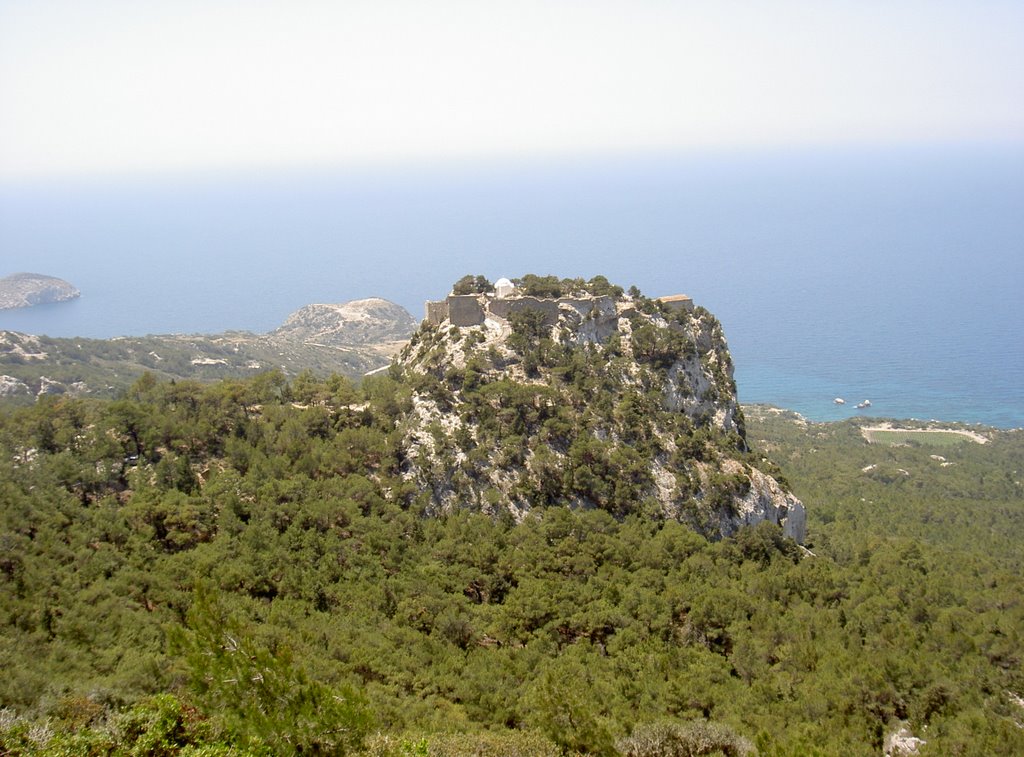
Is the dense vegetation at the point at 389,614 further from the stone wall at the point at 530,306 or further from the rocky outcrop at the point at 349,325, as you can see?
the rocky outcrop at the point at 349,325

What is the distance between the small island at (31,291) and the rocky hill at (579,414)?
128 meters

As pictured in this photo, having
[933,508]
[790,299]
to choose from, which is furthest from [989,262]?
[933,508]

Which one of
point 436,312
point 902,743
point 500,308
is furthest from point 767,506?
point 436,312

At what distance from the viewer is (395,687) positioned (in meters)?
17.5

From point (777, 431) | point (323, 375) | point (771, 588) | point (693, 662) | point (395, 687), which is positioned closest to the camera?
point (395, 687)

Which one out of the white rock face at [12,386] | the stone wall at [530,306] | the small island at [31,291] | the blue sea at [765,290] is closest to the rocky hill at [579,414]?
the stone wall at [530,306]

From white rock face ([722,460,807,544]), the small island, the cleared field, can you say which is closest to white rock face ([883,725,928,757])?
white rock face ([722,460,807,544])

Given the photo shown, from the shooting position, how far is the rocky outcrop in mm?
106012

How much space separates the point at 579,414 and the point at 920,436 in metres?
55.3

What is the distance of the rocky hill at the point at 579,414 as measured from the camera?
2917 cm

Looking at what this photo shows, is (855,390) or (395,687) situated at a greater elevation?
(395,687)

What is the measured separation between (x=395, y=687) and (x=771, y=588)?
1357cm

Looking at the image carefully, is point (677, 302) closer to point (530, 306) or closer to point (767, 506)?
point (530, 306)

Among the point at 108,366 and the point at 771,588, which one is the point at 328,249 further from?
the point at 771,588
